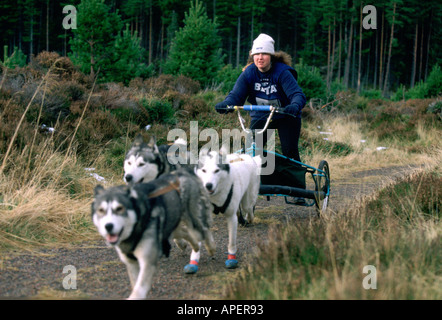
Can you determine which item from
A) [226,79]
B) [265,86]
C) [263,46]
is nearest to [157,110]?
[265,86]

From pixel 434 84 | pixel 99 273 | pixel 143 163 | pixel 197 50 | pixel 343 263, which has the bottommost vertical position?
pixel 99 273

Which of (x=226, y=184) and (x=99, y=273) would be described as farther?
(x=226, y=184)

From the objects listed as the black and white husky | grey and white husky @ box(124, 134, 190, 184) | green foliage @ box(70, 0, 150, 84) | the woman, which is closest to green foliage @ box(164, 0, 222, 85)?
green foliage @ box(70, 0, 150, 84)

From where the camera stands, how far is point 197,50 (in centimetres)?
1775

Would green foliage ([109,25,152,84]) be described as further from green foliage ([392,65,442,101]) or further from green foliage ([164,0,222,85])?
green foliage ([392,65,442,101])

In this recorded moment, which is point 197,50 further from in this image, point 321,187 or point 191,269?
point 191,269

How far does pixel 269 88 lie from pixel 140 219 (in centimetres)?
334

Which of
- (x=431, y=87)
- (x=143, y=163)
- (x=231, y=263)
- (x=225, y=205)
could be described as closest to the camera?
(x=231, y=263)

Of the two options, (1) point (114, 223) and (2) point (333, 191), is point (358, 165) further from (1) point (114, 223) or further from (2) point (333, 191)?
(1) point (114, 223)

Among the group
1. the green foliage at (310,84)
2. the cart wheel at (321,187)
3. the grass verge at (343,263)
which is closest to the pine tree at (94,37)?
the green foliage at (310,84)

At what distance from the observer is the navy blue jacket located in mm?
5707

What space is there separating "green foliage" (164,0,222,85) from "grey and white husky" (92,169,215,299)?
14.1 meters
